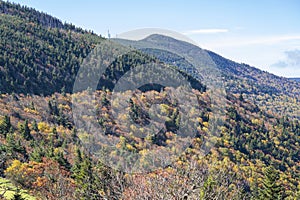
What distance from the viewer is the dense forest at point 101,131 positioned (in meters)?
44.3

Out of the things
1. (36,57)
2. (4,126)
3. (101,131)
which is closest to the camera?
(4,126)

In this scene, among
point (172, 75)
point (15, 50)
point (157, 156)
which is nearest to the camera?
point (157, 156)

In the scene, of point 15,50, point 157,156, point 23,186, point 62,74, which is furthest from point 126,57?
point 23,186

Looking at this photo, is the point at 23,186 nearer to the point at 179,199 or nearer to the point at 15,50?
the point at 179,199

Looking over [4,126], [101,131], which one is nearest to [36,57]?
[101,131]

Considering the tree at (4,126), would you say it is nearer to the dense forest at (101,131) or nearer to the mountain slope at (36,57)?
the dense forest at (101,131)

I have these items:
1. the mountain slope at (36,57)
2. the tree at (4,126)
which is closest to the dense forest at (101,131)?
the tree at (4,126)

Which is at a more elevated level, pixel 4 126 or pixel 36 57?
pixel 36 57

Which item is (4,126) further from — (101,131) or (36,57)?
(36,57)

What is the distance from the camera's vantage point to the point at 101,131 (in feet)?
327

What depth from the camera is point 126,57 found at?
577 ft

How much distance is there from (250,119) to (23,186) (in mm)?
118340

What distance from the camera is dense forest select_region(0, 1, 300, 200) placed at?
44.3 metres

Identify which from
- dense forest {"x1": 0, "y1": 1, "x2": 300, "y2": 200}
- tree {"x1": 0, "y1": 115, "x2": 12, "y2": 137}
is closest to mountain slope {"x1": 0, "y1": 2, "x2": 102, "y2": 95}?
dense forest {"x1": 0, "y1": 1, "x2": 300, "y2": 200}
